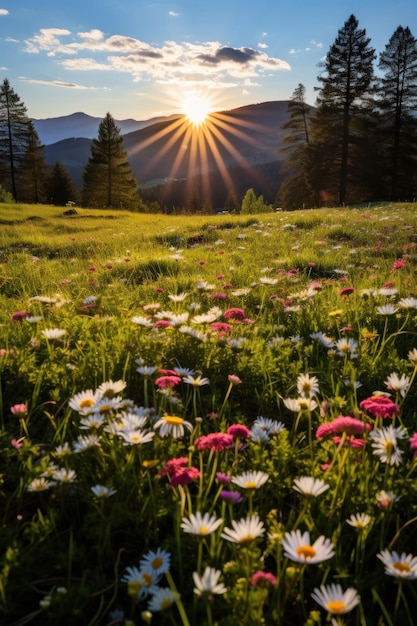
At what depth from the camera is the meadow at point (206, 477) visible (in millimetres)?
1209

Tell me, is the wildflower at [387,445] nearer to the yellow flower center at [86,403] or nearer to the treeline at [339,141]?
the yellow flower center at [86,403]

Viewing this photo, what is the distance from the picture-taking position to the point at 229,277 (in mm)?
5105

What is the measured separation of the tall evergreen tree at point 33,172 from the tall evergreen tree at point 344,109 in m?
33.3

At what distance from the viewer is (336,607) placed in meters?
1.02

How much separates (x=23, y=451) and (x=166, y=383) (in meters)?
0.66

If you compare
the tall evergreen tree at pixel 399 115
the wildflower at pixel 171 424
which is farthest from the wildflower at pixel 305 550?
the tall evergreen tree at pixel 399 115

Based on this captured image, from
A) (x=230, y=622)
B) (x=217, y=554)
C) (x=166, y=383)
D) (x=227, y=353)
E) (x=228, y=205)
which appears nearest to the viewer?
(x=230, y=622)

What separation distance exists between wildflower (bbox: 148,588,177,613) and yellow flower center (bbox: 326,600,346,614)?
37cm

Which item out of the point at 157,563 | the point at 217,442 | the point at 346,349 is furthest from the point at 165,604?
the point at 346,349

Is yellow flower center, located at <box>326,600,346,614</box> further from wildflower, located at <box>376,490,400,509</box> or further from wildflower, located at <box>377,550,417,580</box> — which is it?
wildflower, located at <box>376,490,400,509</box>

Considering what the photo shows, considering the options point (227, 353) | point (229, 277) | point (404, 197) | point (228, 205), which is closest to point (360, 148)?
point (404, 197)

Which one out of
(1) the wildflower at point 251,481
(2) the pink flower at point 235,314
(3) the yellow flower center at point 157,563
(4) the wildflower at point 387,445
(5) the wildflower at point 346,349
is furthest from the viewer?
(2) the pink flower at point 235,314

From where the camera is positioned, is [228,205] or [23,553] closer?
[23,553]

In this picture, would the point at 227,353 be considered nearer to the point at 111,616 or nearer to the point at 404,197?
the point at 111,616
